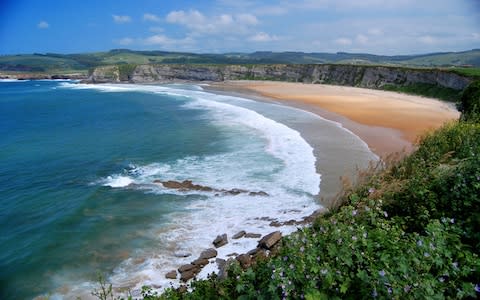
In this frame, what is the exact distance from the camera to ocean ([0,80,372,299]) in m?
11.0

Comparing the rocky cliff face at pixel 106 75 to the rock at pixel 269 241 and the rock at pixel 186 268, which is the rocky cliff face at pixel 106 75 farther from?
the rock at pixel 269 241

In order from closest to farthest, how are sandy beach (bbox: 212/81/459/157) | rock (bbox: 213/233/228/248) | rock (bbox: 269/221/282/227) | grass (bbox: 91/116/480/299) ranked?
grass (bbox: 91/116/480/299) < rock (bbox: 213/233/228/248) < rock (bbox: 269/221/282/227) < sandy beach (bbox: 212/81/459/157)

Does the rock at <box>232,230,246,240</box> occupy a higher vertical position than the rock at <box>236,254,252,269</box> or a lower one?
lower

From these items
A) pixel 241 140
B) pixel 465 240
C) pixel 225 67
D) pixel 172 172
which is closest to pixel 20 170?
pixel 172 172

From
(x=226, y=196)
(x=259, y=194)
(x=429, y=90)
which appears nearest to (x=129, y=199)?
(x=226, y=196)

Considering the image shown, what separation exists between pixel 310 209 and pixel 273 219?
5.31 feet

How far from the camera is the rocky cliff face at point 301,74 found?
54.9 meters

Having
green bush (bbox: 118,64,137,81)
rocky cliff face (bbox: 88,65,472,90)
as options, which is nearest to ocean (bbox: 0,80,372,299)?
rocky cliff face (bbox: 88,65,472,90)

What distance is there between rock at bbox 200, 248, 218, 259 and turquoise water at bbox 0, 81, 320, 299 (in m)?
0.54

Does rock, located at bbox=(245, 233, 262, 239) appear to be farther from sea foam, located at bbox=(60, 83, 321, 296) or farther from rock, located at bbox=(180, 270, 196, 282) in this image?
rock, located at bbox=(180, 270, 196, 282)

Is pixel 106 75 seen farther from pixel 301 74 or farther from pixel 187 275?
pixel 187 275

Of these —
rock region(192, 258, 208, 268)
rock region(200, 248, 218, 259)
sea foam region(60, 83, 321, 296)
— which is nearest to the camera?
rock region(192, 258, 208, 268)

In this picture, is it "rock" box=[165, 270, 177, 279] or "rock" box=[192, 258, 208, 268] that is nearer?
"rock" box=[165, 270, 177, 279]

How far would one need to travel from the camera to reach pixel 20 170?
21.5 m
